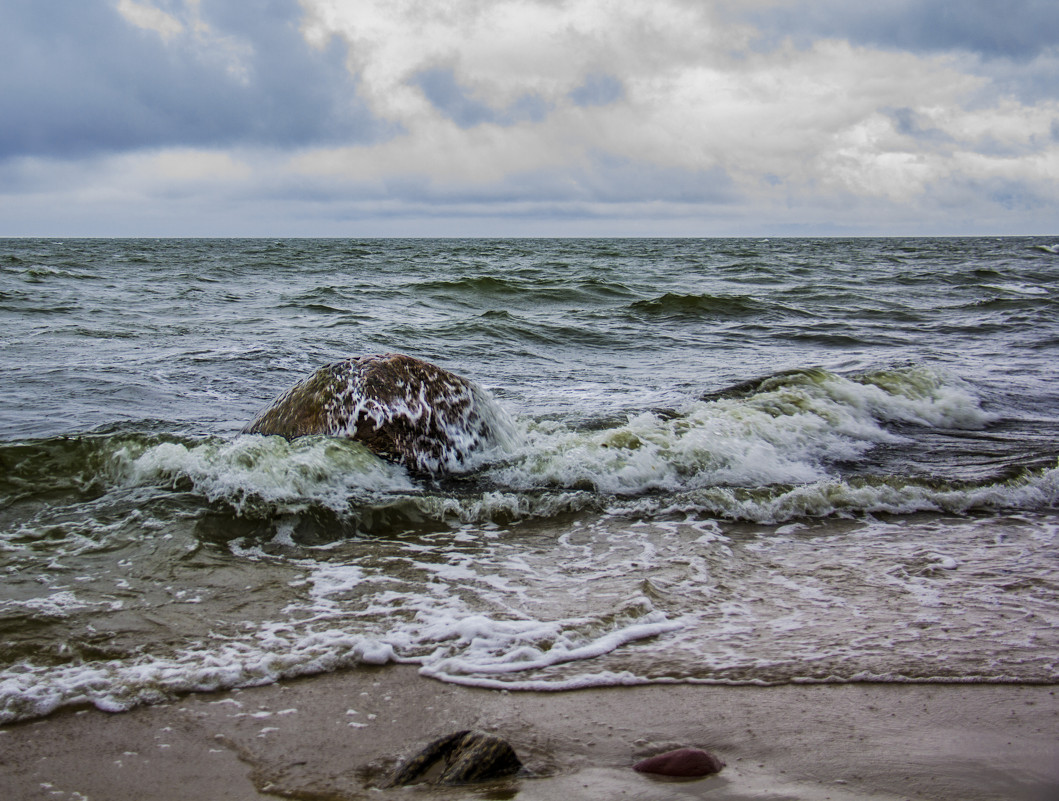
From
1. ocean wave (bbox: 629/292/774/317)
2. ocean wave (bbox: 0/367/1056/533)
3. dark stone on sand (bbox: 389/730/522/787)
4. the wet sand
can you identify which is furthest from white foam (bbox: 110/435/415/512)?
ocean wave (bbox: 629/292/774/317)

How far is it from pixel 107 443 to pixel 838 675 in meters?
4.80

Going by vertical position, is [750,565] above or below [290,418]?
below

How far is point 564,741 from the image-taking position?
2303 mm

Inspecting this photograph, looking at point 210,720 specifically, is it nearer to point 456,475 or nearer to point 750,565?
point 750,565

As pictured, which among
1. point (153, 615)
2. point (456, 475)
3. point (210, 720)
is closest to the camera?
point (210, 720)

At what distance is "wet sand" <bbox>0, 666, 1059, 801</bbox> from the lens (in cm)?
204

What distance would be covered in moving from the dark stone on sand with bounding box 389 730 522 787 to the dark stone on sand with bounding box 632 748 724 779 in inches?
13.9

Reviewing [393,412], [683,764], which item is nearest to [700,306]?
[393,412]

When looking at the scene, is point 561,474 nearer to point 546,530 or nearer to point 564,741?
point 546,530

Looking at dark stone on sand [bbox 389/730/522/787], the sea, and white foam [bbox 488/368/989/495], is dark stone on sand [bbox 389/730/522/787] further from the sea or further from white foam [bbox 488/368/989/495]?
white foam [bbox 488/368/989/495]

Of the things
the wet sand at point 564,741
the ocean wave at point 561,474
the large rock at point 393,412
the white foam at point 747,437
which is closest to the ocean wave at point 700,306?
the white foam at point 747,437

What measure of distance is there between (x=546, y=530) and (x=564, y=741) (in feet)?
6.71

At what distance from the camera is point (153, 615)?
124 inches

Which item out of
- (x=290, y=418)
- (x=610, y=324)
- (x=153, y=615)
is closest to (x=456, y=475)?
(x=290, y=418)
